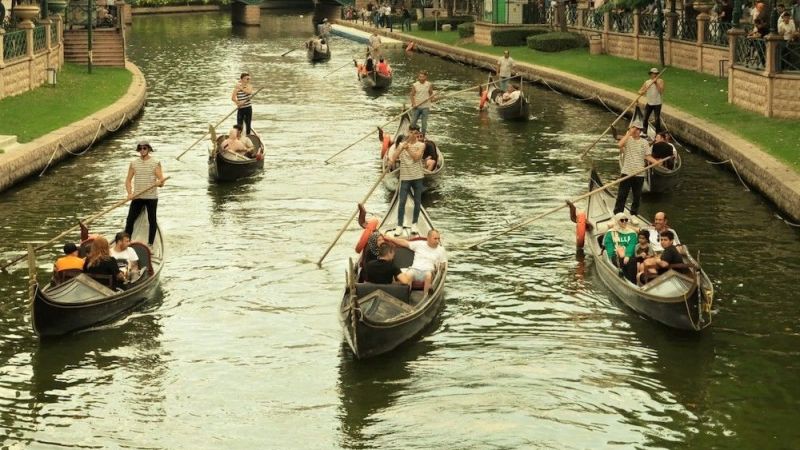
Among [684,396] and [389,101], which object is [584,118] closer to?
[389,101]

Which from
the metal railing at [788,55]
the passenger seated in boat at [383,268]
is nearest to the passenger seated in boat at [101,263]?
the passenger seated in boat at [383,268]

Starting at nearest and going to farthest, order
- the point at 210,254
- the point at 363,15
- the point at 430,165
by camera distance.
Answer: the point at 210,254
the point at 430,165
the point at 363,15

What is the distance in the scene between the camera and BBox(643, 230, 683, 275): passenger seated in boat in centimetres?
2030

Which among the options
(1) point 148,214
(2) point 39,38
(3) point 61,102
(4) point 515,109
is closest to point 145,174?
(1) point 148,214

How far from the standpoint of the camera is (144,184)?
23.5 metres

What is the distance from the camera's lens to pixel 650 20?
53781 millimetres

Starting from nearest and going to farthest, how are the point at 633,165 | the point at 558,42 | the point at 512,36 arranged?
the point at 633,165 < the point at 558,42 < the point at 512,36

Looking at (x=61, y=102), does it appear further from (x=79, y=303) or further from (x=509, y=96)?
(x=79, y=303)

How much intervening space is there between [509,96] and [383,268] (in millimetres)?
24458

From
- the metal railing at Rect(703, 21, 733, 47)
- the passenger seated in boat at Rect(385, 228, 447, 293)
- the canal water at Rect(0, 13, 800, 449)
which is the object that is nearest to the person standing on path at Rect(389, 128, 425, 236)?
the canal water at Rect(0, 13, 800, 449)

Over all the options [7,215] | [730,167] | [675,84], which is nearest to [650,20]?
[675,84]

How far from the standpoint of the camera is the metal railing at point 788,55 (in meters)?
34.8

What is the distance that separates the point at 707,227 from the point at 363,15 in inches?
3056

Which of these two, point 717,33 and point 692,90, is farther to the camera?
point 717,33
